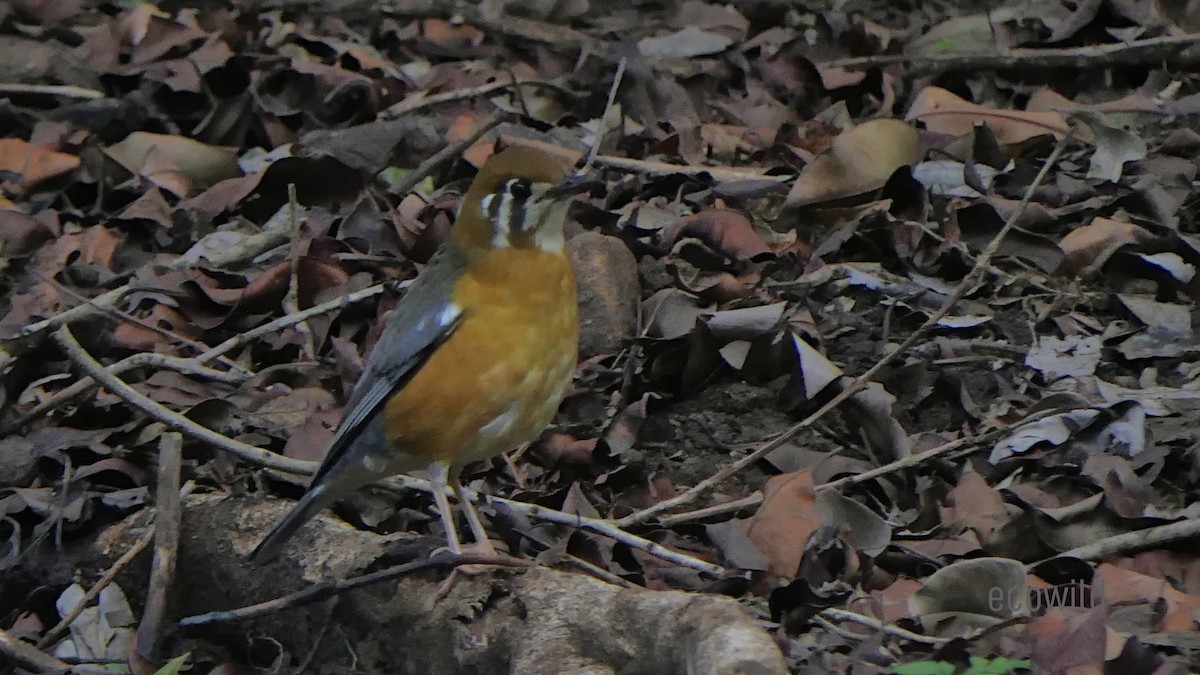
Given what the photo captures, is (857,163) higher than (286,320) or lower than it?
higher

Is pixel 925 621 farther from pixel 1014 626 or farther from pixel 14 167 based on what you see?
pixel 14 167

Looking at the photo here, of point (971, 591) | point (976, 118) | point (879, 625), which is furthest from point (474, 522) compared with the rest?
point (976, 118)

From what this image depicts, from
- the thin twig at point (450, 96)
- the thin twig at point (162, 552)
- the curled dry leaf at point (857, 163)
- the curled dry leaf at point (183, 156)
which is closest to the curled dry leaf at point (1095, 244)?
the curled dry leaf at point (857, 163)

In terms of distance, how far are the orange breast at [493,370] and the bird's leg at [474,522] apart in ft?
0.51

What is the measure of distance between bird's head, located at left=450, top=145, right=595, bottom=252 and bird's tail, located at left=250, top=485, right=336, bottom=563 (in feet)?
3.21

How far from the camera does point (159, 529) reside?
4.33 metres

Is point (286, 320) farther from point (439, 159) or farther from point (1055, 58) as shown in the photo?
point (1055, 58)

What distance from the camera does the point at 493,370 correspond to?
433 centimetres

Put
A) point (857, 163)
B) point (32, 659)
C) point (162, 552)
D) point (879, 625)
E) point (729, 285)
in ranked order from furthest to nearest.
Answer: point (857, 163)
point (729, 285)
point (162, 552)
point (32, 659)
point (879, 625)

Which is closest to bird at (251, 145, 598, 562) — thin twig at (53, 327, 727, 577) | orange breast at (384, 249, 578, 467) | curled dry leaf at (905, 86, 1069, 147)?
orange breast at (384, 249, 578, 467)

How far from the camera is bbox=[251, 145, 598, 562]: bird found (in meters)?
4.34

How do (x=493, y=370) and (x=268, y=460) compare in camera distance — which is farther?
(x=268, y=460)

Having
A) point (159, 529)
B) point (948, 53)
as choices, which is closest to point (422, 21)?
point (948, 53)

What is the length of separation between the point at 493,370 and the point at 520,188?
633 millimetres
